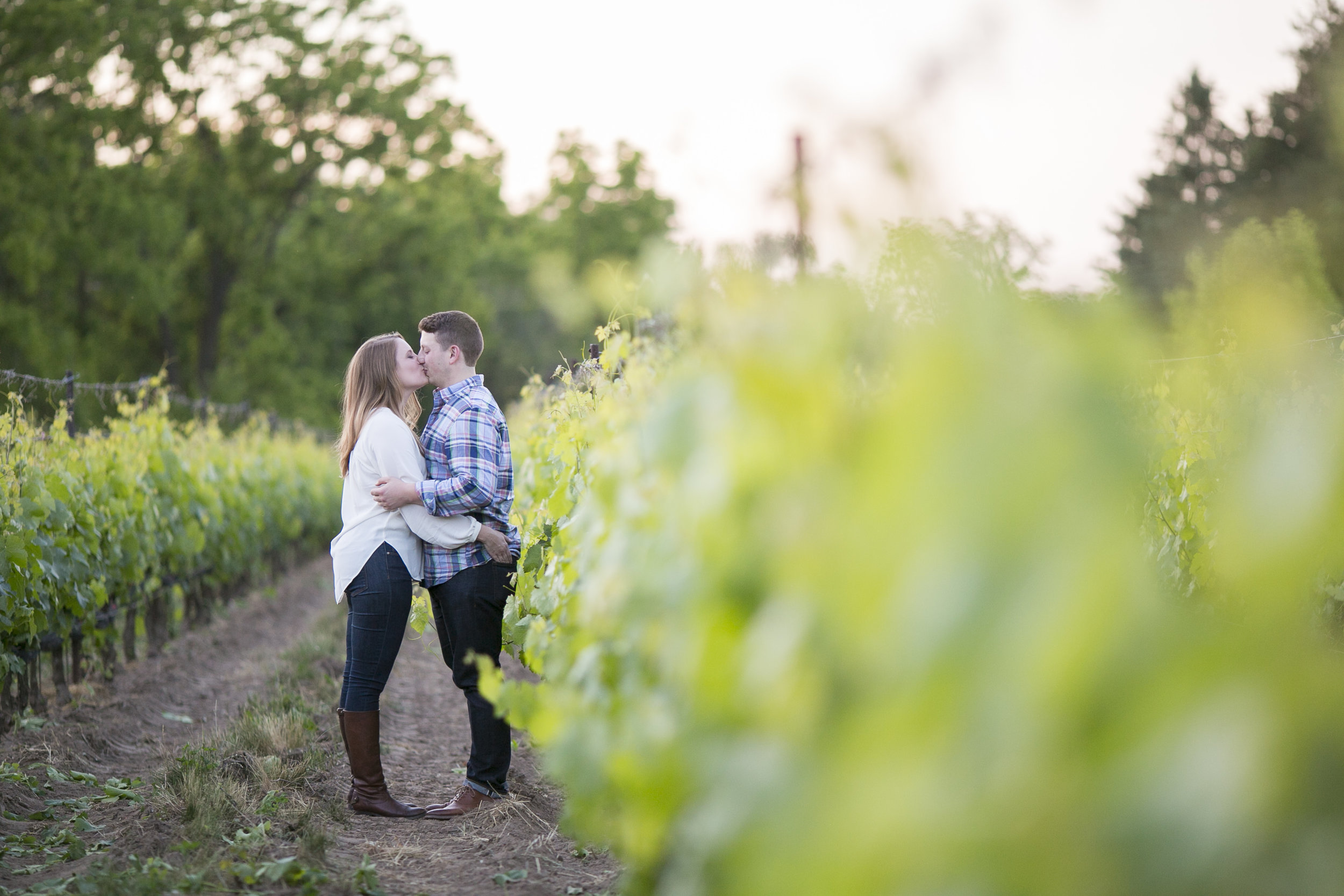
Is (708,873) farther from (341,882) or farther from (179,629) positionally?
(179,629)

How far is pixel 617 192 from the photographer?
45.9 m

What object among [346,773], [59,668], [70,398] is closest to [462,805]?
[346,773]

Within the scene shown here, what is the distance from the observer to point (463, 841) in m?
3.98

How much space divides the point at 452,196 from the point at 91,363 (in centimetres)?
1551

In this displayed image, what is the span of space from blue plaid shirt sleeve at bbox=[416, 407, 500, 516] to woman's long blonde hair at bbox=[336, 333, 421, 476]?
356 millimetres

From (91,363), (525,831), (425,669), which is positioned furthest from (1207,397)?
(91,363)

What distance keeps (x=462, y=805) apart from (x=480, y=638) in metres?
0.69

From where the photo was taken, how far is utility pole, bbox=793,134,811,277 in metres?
1.53

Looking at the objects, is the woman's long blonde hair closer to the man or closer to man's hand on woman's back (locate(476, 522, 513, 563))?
the man

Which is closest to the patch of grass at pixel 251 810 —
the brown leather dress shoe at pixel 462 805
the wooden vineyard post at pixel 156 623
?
the brown leather dress shoe at pixel 462 805

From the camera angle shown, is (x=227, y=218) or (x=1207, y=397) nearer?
(x=1207, y=397)

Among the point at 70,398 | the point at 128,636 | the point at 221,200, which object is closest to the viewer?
the point at 70,398

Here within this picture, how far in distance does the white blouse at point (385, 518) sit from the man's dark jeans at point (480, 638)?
0.17 m

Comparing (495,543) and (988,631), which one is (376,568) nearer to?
(495,543)
